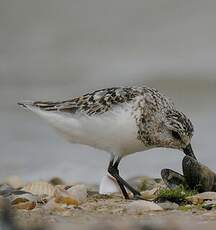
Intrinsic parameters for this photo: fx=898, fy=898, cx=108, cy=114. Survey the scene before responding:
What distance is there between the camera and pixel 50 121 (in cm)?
659

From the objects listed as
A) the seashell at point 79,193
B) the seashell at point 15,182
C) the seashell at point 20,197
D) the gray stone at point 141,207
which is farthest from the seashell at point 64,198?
the seashell at point 15,182

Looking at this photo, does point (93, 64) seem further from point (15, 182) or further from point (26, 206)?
point (26, 206)

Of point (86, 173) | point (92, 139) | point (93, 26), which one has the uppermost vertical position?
point (93, 26)

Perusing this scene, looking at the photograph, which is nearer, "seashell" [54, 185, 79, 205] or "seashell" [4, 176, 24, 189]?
"seashell" [54, 185, 79, 205]

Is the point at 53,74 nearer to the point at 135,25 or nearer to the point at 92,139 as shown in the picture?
the point at 135,25

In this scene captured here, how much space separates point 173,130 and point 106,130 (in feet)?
1.65

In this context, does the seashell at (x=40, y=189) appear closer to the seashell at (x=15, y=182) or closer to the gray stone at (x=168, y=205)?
the gray stone at (x=168, y=205)

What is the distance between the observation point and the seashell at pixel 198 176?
249 inches

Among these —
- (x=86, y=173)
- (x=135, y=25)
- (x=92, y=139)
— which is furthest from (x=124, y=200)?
(x=135, y=25)

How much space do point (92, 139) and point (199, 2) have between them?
852 cm

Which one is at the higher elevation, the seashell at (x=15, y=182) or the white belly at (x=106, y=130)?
the white belly at (x=106, y=130)

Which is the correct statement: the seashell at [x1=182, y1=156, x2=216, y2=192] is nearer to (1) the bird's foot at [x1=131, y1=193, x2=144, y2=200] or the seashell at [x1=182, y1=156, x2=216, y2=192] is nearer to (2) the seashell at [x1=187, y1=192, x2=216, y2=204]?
A: (2) the seashell at [x1=187, y1=192, x2=216, y2=204]

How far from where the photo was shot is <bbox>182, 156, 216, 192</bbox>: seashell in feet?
20.8

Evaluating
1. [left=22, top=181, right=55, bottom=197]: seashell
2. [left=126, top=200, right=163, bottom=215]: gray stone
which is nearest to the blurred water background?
[left=22, top=181, right=55, bottom=197]: seashell
